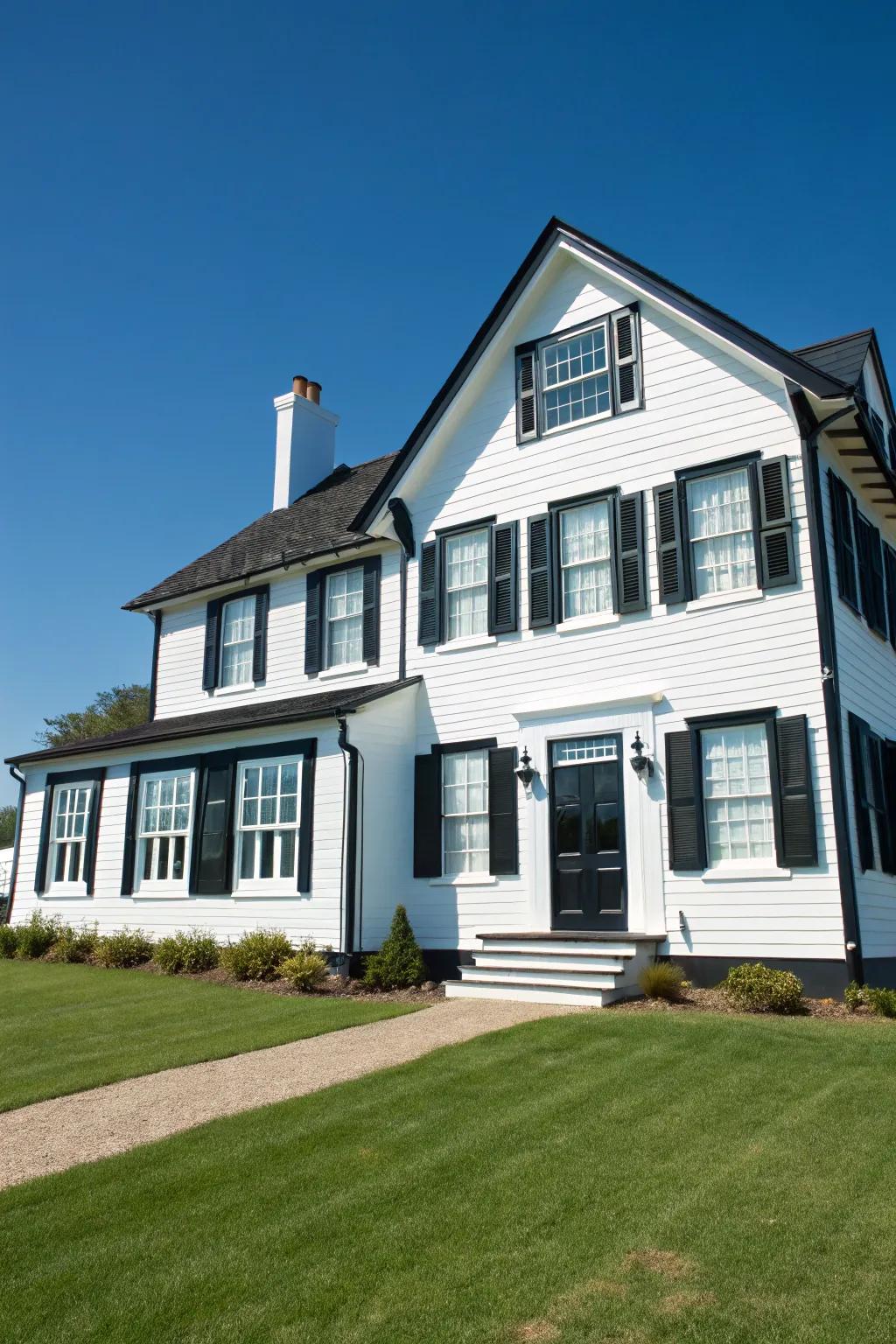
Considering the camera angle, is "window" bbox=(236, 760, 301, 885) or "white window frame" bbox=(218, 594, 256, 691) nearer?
"window" bbox=(236, 760, 301, 885)

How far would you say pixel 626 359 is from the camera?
15.8 meters

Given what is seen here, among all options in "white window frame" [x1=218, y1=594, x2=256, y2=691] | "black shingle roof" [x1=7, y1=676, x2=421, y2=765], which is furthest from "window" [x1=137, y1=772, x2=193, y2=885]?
"white window frame" [x1=218, y1=594, x2=256, y2=691]

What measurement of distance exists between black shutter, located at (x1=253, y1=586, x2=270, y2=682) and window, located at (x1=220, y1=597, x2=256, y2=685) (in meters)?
0.17

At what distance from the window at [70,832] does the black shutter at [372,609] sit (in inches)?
259

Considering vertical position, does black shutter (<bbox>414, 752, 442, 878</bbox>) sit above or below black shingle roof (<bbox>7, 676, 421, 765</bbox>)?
below

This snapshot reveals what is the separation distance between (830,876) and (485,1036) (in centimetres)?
478

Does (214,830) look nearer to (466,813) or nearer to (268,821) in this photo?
(268,821)

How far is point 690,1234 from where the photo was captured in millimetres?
5668

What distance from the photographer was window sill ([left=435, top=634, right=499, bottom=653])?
1658 centimetres

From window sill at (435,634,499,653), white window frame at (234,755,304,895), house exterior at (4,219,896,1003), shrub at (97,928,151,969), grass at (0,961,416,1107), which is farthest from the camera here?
shrub at (97,928,151,969)

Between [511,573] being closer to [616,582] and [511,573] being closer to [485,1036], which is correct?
[616,582]

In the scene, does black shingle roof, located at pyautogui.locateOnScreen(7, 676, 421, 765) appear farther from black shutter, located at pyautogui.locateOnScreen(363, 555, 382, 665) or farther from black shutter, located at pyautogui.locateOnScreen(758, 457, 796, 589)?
black shutter, located at pyautogui.locateOnScreen(758, 457, 796, 589)

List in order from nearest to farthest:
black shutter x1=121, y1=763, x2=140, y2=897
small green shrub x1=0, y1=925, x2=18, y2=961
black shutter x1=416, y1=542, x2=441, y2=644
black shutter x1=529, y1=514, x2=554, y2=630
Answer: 1. black shutter x1=529, y1=514, x2=554, y2=630
2. black shutter x1=416, y1=542, x2=441, y2=644
3. black shutter x1=121, y1=763, x2=140, y2=897
4. small green shrub x1=0, y1=925, x2=18, y2=961

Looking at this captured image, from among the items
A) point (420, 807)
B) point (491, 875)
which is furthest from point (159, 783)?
point (491, 875)
